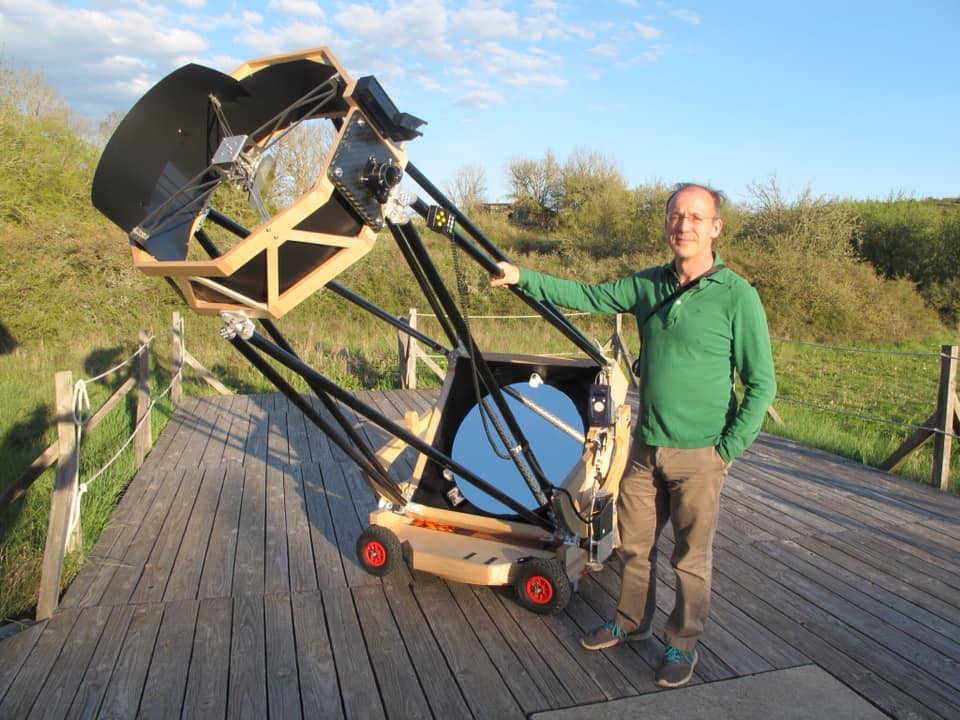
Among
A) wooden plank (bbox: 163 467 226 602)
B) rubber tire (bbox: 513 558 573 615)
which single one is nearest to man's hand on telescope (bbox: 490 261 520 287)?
rubber tire (bbox: 513 558 573 615)

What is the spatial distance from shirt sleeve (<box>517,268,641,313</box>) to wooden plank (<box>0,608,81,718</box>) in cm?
→ 237

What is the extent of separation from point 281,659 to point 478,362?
4.83 feet

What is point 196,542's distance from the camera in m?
4.43

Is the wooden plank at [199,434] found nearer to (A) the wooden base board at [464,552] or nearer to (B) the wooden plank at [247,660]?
(B) the wooden plank at [247,660]

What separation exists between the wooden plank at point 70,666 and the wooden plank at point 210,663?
1.32ft

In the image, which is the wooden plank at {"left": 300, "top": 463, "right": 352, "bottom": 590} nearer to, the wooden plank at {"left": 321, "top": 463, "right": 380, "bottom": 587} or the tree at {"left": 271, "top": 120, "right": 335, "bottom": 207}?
the wooden plank at {"left": 321, "top": 463, "right": 380, "bottom": 587}

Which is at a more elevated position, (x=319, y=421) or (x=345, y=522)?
(x=319, y=421)

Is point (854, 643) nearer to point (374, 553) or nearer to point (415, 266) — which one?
point (374, 553)

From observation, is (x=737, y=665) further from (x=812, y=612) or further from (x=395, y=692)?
(x=395, y=692)

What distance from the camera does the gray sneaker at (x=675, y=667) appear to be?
9.45 feet

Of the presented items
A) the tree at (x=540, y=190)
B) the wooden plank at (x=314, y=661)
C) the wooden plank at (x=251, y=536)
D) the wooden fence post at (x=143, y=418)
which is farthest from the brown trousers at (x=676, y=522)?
the tree at (x=540, y=190)

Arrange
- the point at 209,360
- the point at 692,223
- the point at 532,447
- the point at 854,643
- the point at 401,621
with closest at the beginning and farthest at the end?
the point at 692,223
the point at 854,643
the point at 401,621
the point at 532,447
the point at 209,360

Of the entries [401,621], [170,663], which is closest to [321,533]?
[401,621]

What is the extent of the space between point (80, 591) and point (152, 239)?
210cm
